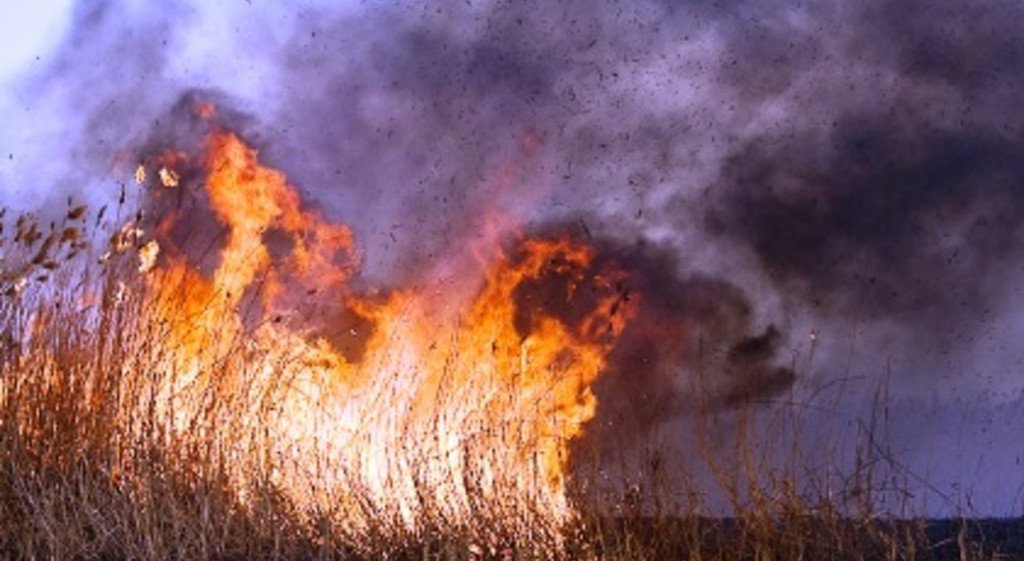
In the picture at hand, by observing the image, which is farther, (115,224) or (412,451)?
(115,224)

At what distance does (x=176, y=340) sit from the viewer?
521cm

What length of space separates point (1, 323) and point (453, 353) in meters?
1.69

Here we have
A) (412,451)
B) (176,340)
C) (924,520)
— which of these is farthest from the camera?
(176,340)

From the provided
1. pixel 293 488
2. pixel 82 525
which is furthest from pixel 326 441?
pixel 82 525

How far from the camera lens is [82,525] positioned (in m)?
4.65

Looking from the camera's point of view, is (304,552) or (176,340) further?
(176,340)

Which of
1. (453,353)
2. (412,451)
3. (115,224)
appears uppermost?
(115,224)

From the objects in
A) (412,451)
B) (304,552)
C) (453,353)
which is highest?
(453,353)

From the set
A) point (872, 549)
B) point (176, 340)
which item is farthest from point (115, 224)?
point (872, 549)

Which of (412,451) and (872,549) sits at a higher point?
(412,451)

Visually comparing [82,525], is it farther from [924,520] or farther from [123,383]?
[924,520]

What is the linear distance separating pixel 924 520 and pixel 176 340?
2667 millimetres

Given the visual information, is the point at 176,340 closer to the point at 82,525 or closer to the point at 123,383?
the point at 123,383

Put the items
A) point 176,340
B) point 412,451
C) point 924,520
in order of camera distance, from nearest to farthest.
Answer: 1. point 924,520
2. point 412,451
3. point 176,340
